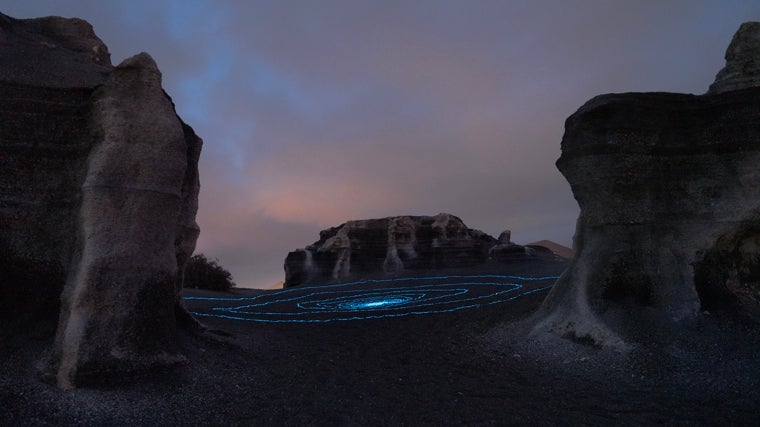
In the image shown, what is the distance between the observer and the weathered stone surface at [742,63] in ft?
33.3

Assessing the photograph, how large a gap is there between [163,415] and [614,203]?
8.25 m

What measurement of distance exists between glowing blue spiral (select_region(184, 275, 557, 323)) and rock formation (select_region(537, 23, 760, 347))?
480cm

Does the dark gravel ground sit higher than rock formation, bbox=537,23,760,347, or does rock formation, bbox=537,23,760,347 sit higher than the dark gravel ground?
rock formation, bbox=537,23,760,347

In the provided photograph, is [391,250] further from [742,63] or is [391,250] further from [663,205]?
[742,63]

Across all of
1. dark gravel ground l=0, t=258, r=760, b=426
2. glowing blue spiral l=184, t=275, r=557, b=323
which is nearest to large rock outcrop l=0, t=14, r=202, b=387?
dark gravel ground l=0, t=258, r=760, b=426

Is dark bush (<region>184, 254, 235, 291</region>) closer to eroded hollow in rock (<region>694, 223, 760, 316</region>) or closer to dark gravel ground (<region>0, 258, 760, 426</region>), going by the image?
dark gravel ground (<region>0, 258, 760, 426</region>)

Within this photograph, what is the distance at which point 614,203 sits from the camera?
934cm

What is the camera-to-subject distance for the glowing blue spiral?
45.3 feet

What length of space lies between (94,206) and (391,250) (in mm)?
22234

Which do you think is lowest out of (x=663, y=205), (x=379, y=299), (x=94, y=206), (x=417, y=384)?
(x=417, y=384)

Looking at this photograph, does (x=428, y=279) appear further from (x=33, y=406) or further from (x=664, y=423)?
(x=33, y=406)

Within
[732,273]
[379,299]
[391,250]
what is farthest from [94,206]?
[391,250]

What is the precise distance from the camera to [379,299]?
17750mm

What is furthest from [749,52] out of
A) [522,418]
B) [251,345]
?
[251,345]
